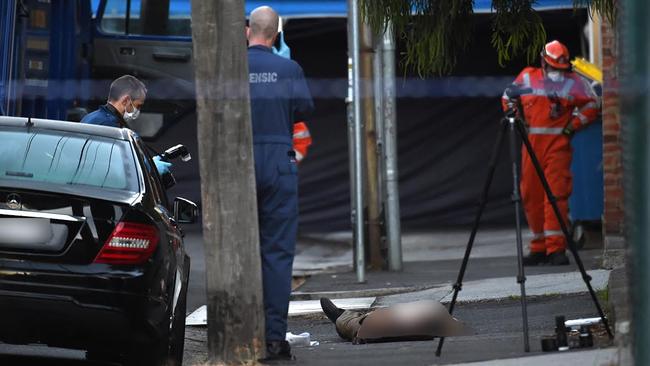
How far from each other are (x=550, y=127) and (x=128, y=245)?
6.29 metres

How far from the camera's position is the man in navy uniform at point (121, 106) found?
9.18m

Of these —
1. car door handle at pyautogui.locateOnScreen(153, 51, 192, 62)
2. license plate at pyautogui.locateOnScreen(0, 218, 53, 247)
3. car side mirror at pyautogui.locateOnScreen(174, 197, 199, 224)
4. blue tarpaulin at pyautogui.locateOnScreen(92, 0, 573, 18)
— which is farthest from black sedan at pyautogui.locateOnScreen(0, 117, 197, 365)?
A: blue tarpaulin at pyautogui.locateOnScreen(92, 0, 573, 18)

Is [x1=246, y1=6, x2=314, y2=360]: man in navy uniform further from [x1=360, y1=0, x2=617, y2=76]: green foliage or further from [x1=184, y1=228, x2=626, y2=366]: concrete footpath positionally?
[x1=360, y1=0, x2=617, y2=76]: green foliage

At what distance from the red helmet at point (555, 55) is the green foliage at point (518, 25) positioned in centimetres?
419

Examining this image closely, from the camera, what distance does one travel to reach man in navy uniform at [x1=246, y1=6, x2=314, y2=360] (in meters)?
7.23

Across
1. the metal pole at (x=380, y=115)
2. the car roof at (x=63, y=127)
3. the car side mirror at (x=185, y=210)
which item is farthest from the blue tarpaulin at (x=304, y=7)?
the car roof at (x=63, y=127)

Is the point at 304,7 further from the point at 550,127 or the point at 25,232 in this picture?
the point at 25,232

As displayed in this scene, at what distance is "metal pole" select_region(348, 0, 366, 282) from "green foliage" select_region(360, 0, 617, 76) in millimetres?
3692

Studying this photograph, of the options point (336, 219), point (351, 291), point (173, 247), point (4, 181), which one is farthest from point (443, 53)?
point (336, 219)

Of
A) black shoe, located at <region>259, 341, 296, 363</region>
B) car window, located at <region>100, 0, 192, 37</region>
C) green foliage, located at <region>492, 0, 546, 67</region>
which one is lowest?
black shoe, located at <region>259, 341, 296, 363</region>

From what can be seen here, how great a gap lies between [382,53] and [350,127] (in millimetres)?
744

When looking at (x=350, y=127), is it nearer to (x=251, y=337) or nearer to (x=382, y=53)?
(x=382, y=53)

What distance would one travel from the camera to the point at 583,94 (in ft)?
40.7

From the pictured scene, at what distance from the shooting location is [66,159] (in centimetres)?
718
